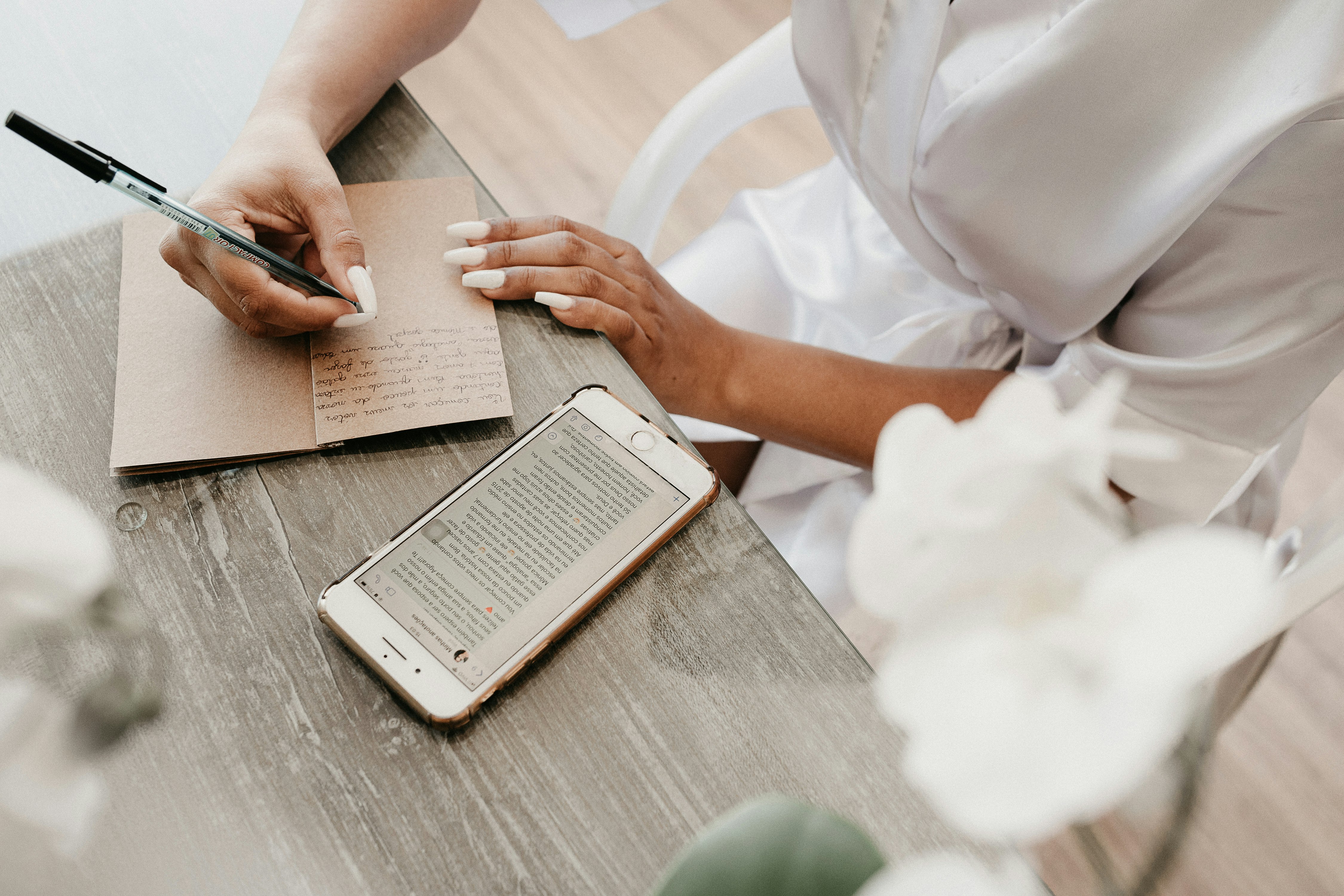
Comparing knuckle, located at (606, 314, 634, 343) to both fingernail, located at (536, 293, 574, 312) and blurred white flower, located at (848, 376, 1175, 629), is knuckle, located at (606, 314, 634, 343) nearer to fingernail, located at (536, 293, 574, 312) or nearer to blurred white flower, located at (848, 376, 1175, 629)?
fingernail, located at (536, 293, 574, 312)

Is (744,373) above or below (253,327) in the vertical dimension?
below

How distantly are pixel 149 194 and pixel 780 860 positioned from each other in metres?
0.44

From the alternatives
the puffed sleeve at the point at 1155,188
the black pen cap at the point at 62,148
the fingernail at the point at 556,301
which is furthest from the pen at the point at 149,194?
the puffed sleeve at the point at 1155,188

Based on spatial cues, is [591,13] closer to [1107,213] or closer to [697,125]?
[697,125]

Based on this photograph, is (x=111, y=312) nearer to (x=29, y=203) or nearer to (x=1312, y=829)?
(x=29, y=203)

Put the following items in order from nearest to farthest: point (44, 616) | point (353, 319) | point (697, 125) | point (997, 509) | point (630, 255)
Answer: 1. point (997, 509)
2. point (44, 616)
3. point (353, 319)
4. point (630, 255)
5. point (697, 125)

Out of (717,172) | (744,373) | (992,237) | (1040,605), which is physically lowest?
(717,172)

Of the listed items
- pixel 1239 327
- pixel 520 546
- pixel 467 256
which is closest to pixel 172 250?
A: pixel 467 256

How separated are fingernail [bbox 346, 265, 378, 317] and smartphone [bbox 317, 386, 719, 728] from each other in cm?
12

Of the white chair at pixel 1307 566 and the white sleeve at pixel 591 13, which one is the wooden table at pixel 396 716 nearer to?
the white chair at pixel 1307 566

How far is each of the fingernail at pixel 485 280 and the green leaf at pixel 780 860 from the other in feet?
1.11

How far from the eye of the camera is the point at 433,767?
352 millimetres

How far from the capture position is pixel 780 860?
0.72 feet

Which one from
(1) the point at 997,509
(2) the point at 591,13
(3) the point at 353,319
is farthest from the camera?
(2) the point at 591,13
